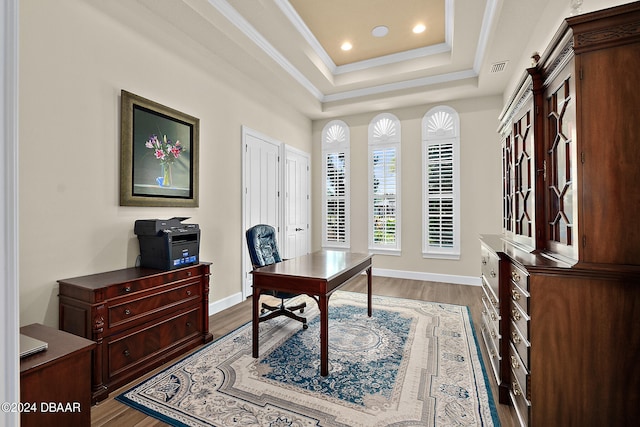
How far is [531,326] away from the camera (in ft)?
5.10

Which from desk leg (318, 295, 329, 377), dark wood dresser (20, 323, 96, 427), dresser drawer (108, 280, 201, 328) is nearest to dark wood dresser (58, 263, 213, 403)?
dresser drawer (108, 280, 201, 328)

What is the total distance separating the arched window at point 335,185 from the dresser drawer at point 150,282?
359 centimetres

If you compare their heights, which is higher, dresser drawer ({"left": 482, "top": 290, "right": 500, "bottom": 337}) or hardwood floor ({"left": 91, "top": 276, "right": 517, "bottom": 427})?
dresser drawer ({"left": 482, "top": 290, "right": 500, "bottom": 337})

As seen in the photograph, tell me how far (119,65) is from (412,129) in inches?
177

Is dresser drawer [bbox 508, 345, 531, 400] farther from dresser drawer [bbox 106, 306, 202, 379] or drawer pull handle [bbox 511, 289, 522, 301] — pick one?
dresser drawer [bbox 106, 306, 202, 379]

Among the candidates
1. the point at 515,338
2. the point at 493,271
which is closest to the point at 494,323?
the point at 493,271

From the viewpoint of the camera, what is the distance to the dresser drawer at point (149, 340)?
85.8 inches

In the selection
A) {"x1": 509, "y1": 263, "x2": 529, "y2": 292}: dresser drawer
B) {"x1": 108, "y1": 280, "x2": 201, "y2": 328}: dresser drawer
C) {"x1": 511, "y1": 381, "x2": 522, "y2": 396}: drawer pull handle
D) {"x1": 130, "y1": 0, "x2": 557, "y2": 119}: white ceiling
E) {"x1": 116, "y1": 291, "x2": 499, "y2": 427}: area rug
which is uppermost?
{"x1": 130, "y1": 0, "x2": 557, "y2": 119}: white ceiling

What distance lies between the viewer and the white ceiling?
3.02m

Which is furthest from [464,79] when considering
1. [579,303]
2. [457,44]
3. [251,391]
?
[251,391]

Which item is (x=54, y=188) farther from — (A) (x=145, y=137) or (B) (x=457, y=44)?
(B) (x=457, y=44)

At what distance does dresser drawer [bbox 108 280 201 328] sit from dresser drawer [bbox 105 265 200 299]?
42 millimetres

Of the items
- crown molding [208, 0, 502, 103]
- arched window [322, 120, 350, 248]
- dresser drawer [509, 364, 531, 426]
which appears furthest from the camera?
arched window [322, 120, 350, 248]

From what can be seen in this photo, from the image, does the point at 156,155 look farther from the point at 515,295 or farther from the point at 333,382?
the point at 515,295
